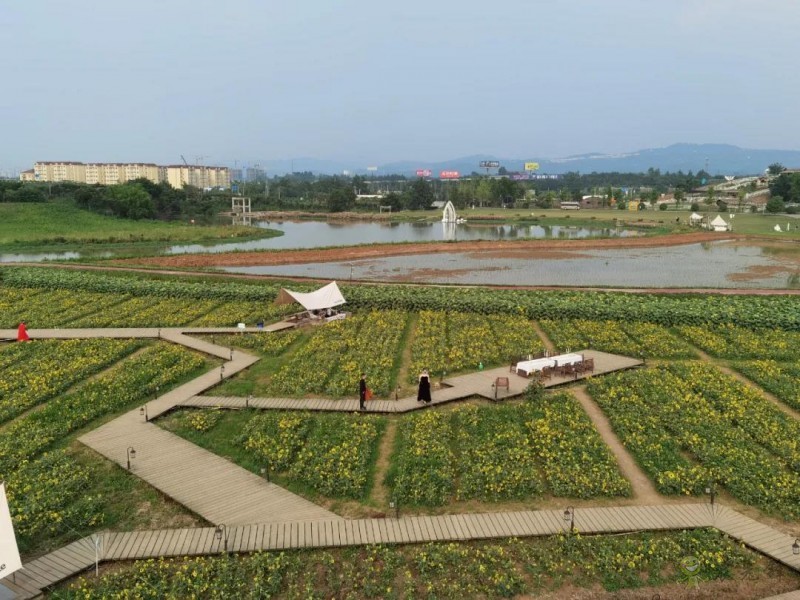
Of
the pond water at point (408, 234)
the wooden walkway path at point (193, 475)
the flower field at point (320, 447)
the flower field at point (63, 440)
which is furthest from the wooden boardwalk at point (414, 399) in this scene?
the pond water at point (408, 234)

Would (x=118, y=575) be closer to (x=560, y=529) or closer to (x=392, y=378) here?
(x=560, y=529)

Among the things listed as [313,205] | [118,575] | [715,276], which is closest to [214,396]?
[118,575]

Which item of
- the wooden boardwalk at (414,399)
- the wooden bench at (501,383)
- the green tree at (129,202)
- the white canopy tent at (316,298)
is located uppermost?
the green tree at (129,202)

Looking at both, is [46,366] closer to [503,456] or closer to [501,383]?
[501,383]

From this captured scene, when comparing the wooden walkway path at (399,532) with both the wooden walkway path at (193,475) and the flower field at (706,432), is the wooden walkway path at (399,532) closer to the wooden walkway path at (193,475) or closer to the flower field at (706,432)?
the wooden walkway path at (193,475)

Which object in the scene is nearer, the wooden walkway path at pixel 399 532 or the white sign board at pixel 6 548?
the white sign board at pixel 6 548

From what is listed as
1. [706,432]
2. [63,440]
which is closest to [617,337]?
[706,432]

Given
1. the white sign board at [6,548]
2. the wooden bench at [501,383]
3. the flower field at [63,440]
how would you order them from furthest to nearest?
the wooden bench at [501,383] < the flower field at [63,440] < the white sign board at [6,548]

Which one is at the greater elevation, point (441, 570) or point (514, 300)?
point (514, 300)
